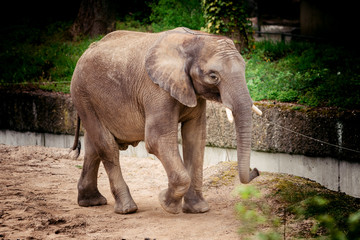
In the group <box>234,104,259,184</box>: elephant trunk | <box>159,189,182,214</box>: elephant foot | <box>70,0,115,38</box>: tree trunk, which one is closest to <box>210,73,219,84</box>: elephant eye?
<box>234,104,259,184</box>: elephant trunk

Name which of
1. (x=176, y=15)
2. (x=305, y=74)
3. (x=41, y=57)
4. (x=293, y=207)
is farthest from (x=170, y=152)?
(x=41, y=57)

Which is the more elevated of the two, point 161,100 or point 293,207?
point 161,100

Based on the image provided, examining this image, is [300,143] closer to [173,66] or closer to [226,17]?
[173,66]

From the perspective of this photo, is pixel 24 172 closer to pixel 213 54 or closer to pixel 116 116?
pixel 116 116

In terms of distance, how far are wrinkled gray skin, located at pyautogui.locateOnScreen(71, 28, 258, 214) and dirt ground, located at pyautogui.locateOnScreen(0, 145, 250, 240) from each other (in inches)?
10.6

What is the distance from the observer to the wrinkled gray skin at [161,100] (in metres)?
6.14

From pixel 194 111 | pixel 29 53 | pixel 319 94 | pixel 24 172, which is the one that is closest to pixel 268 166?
pixel 319 94

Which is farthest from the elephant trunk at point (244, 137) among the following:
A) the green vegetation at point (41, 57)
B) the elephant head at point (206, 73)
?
the green vegetation at point (41, 57)

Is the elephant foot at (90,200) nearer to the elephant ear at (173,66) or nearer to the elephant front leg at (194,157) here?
the elephant front leg at (194,157)

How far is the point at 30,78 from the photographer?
1377 cm

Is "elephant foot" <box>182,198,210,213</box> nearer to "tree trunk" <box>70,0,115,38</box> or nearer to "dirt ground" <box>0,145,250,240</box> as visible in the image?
"dirt ground" <box>0,145,250,240</box>

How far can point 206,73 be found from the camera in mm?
6199

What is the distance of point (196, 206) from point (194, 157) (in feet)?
2.16

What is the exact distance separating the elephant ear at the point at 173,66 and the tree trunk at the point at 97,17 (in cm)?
941
